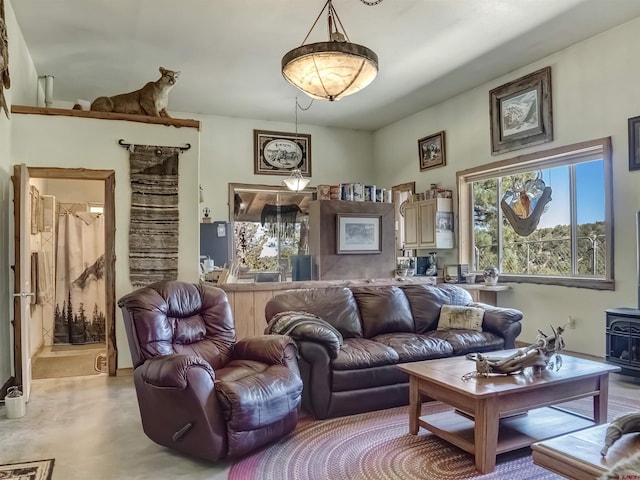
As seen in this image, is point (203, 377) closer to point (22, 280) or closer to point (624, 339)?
point (22, 280)

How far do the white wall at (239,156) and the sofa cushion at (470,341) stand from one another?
15.7 ft

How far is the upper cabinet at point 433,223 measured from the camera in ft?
22.0

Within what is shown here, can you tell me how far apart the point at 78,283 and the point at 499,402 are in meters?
5.74

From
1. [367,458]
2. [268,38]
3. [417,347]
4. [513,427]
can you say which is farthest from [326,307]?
[268,38]

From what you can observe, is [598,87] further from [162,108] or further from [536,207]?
[162,108]

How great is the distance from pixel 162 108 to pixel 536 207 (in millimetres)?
4559

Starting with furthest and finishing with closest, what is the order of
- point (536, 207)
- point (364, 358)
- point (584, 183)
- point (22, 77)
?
point (536, 207) → point (584, 183) → point (22, 77) → point (364, 358)

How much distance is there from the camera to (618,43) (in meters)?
4.63

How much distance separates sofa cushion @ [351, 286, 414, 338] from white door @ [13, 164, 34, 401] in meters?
2.73

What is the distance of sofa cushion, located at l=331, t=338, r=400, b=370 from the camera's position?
3.25m

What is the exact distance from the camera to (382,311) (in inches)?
161

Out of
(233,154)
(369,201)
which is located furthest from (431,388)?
(233,154)

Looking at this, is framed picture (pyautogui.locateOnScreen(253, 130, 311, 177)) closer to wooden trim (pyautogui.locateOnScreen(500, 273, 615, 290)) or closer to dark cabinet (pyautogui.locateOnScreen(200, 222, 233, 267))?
dark cabinet (pyautogui.locateOnScreen(200, 222, 233, 267))

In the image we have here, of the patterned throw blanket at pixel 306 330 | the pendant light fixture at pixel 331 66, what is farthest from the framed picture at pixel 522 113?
the patterned throw blanket at pixel 306 330
